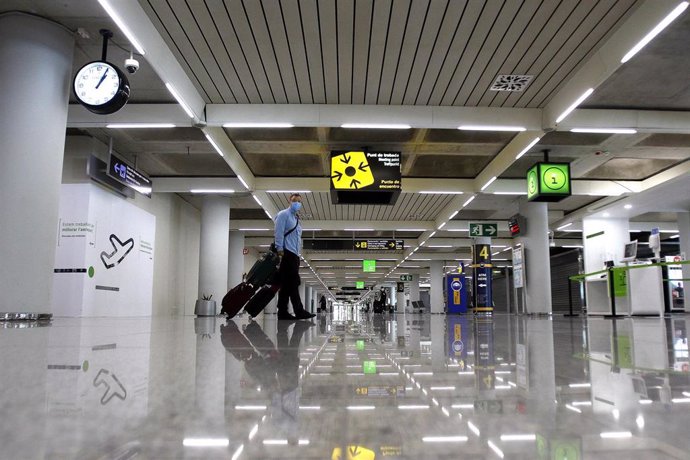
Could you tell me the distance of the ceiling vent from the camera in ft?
27.9

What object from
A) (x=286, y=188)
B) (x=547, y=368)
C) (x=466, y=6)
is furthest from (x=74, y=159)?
(x=547, y=368)

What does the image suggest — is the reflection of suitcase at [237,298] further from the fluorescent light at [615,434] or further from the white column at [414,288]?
the white column at [414,288]

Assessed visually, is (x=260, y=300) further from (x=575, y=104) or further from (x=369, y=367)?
(x=575, y=104)

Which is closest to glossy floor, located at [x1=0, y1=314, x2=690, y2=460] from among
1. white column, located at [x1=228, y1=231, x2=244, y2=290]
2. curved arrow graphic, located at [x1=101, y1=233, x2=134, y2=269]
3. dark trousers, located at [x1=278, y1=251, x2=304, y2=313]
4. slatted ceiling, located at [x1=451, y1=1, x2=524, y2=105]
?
dark trousers, located at [x1=278, y1=251, x2=304, y2=313]

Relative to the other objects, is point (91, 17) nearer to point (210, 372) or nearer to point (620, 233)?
point (210, 372)

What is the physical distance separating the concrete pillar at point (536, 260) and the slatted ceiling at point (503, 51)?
24.1 ft

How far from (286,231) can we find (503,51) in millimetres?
4443

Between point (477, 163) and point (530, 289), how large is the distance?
4.65 meters

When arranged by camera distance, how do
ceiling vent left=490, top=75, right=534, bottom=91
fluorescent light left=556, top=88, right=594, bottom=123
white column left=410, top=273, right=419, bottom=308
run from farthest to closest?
white column left=410, top=273, right=419, bottom=308 → ceiling vent left=490, top=75, right=534, bottom=91 → fluorescent light left=556, top=88, right=594, bottom=123

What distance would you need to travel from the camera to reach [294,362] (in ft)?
5.69

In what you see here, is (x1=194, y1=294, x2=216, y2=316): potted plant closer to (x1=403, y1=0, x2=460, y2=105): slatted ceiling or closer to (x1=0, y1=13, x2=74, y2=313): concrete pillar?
(x1=0, y1=13, x2=74, y2=313): concrete pillar

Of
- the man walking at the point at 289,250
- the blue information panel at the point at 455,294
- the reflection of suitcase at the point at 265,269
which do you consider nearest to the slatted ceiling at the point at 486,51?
the man walking at the point at 289,250

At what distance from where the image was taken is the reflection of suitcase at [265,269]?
6.79m

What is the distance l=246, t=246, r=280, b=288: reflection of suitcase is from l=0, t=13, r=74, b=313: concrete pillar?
8.36 feet
